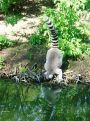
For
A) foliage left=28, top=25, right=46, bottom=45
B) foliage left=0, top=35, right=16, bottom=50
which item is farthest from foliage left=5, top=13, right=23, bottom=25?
foliage left=28, top=25, right=46, bottom=45

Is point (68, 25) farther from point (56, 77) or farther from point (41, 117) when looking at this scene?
point (41, 117)

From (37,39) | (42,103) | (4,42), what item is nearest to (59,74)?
(42,103)

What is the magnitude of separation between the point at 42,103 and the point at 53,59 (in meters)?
1.51

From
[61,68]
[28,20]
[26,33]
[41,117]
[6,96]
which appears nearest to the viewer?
[41,117]

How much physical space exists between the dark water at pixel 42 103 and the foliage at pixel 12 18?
2.86m

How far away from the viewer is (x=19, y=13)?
1524cm

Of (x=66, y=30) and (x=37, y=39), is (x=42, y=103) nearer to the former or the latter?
(x=66, y=30)

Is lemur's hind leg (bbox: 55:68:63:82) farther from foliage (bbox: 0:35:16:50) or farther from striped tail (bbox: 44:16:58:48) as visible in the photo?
foliage (bbox: 0:35:16:50)

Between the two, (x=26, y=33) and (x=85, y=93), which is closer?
(x=85, y=93)

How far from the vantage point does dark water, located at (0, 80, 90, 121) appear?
9961 mm

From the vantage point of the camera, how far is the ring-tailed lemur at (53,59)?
1150 cm

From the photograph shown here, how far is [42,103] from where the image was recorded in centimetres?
1059

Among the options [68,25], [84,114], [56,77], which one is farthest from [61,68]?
[84,114]

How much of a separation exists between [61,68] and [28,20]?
317 cm
